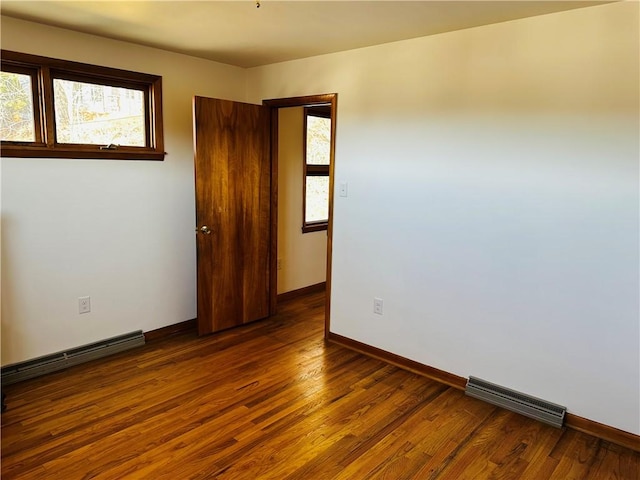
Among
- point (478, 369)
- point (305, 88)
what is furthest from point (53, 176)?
point (478, 369)

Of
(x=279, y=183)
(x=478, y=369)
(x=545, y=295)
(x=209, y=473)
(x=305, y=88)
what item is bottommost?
(x=209, y=473)

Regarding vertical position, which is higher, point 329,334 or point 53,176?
point 53,176

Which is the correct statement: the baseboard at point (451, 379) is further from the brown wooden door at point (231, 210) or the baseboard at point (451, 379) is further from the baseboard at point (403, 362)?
the brown wooden door at point (231, 210)

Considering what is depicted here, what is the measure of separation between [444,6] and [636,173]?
130cm

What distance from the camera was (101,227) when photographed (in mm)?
3277

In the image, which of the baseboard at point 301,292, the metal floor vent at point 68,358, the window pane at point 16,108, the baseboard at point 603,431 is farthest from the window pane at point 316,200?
the baseboard at point 603,431

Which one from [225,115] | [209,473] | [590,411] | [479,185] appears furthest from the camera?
[225,115]

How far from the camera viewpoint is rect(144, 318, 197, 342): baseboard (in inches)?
145

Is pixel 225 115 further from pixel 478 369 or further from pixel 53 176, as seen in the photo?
pixel 478 369

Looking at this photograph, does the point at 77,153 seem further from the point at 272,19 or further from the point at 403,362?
the point at 403,362

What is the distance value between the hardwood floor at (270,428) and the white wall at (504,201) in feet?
1.06

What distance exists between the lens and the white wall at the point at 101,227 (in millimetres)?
2904

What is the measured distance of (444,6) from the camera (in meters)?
2.35

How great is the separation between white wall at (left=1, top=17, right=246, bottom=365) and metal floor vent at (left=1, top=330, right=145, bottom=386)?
5 cm
